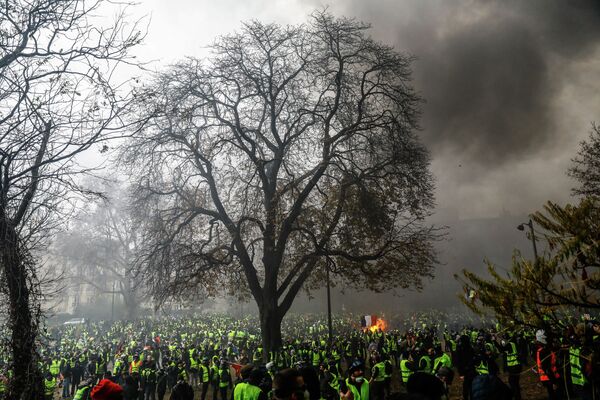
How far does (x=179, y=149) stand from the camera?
1673 centimetres

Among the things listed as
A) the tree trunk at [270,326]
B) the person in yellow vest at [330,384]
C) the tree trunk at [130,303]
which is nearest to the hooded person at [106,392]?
the person in yellow vest at [330,384]

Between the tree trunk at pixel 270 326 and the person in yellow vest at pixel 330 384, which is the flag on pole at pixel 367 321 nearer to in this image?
the tree trunk at pixel 270 326

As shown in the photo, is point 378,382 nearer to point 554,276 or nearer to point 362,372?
point 362,372

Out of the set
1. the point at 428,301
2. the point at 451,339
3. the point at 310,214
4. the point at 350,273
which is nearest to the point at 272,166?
the point at 310,214

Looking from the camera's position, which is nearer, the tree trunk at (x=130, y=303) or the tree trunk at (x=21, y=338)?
the tree trunk at (x=21, y=338)

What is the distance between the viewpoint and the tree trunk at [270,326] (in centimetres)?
1620

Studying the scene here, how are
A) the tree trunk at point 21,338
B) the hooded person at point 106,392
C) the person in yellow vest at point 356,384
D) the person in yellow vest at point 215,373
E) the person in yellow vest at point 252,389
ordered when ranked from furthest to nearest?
the person in yellow vest at point 215,373 → the person in yellow vest at point 356,384 → the tree trunk at point 21,338 → the person in yellow vest at point 252,389 → the hooded person at point 106,392

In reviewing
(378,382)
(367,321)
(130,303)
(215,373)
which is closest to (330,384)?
(378,382)

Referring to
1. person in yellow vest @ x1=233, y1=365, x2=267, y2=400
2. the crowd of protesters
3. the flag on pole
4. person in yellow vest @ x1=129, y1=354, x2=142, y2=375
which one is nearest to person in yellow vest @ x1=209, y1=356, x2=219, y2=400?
the crowd of protesters

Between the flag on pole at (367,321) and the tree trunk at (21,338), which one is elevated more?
the tree trunk at (21,338)

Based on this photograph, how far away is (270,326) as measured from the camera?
16.4 m

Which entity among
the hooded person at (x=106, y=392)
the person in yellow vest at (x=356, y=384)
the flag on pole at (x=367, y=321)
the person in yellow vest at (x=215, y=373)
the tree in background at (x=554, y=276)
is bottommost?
the person in yellow vest at (x=215, y=373)

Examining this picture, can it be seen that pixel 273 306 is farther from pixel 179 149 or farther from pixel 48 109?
pixel 48 109

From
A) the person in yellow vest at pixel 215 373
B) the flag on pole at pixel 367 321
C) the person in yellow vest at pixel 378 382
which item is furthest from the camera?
the flag on pole at pixel 367 321
